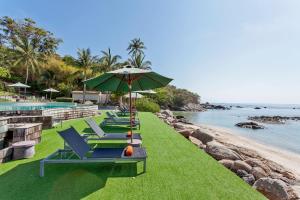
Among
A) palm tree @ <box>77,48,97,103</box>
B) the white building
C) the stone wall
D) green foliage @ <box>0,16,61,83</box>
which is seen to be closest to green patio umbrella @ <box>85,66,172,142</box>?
the stone wall

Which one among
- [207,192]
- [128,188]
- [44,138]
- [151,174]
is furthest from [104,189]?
[44,138]

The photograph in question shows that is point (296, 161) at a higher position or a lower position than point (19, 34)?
lower

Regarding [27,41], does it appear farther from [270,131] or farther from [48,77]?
[270,131]

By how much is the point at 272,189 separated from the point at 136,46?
138 ft

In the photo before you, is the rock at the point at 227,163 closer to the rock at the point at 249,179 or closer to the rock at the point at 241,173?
the rock at the point at 241,173

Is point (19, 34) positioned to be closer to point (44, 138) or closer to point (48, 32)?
point (48, 32)

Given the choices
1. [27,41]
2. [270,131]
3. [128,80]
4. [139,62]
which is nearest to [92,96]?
[139,62]

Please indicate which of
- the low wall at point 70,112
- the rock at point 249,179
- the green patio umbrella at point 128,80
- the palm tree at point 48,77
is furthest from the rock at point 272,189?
the palm tree at point 48,77

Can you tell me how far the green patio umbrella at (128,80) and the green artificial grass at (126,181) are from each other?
1.95 m

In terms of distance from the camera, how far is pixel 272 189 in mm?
4113

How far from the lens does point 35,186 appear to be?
384 cm

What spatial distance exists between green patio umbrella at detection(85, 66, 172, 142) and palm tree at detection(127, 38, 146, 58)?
125 feet

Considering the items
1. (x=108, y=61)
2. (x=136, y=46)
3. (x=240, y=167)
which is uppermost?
(x=136, y=46)

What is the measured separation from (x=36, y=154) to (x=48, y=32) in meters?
46.0
